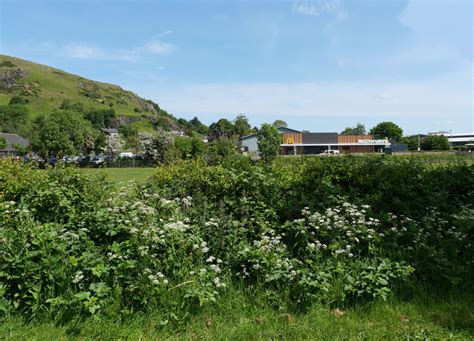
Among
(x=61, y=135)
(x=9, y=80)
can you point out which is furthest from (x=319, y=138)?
(x=9, y=80)

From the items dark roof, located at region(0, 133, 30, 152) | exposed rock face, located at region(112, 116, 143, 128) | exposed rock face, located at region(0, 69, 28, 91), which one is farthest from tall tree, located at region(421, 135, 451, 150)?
exposed rock face, located at region(0, 69, 28, 91)

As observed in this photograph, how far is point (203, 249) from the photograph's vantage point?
356cm

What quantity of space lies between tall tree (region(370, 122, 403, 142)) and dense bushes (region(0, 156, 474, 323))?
140 metres

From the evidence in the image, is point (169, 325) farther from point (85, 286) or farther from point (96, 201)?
point (96, 201)

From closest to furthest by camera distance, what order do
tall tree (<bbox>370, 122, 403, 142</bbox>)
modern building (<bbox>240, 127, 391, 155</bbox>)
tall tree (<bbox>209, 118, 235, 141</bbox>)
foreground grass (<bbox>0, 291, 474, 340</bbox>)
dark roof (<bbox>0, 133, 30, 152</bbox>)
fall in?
foreground grass (<bbox>0, 291, 474, 340</bbox>), tall tree (<bbox>209, 118, 235, 141</bbox>), dark roof (<bbox>0, 133, 30, 152</bbox>), modern building (<bbox>240, 127, 391, 155</bbox>), tall tree (<bbox>370, 122, 403, 142</bbox>)

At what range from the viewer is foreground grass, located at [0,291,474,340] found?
290 cm

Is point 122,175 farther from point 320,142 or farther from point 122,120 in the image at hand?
point 122,120

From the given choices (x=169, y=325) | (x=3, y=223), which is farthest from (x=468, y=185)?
(x=3, y=223)

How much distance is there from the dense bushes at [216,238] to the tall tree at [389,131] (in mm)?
140059

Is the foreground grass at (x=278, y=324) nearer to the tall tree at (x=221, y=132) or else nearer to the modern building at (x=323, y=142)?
the tall tree at (x=221, y=132)

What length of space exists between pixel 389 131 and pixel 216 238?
14662cm

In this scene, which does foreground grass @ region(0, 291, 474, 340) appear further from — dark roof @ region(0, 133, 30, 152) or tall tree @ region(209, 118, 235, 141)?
dark roof @ region(0, 133, 30, 152)

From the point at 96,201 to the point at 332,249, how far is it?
3.16 meters

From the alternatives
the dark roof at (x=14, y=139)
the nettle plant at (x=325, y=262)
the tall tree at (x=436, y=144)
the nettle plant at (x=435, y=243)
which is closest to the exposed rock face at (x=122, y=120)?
the dark roof at (x=14, y=139)
